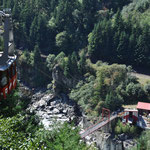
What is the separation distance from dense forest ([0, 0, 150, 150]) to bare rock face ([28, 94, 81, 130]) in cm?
173

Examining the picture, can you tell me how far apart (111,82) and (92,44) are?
47.2 feet

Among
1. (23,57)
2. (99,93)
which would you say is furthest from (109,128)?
(23,57)

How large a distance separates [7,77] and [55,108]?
32212 millimetres

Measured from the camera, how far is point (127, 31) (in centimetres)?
5072

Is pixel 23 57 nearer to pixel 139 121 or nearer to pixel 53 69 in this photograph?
pixel 53 69

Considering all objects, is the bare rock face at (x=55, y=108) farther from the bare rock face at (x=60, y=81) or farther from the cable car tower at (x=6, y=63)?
the cable car tower at (x=6, y=63)

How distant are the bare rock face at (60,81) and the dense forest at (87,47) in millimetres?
184

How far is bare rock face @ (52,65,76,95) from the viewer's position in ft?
164

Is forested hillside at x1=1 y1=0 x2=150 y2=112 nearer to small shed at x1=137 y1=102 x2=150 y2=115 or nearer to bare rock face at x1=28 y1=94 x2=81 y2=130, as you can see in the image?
bare rock face at x1=28 y1=94 x2=81 y2=130

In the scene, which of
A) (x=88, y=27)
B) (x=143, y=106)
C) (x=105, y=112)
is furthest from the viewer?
(x=88, y=27)

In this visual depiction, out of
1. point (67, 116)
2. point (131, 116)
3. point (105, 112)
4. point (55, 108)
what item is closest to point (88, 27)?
point (55, 108)

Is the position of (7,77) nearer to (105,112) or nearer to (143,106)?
(105,112)

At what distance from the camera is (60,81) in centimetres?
5097

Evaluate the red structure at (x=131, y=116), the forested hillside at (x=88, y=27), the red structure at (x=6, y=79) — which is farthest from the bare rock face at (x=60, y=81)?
the red structure at (x=6, y=79)
